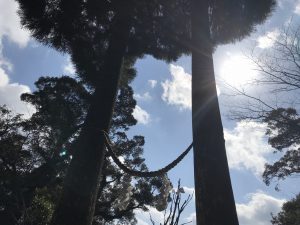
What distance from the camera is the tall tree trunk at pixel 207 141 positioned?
3.83 metres

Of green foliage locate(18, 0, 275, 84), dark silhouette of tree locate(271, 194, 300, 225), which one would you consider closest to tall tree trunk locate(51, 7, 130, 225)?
green foliage locate(18, 0, 275, 84)

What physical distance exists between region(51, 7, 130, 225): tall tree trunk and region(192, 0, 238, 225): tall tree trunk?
237 centimetres

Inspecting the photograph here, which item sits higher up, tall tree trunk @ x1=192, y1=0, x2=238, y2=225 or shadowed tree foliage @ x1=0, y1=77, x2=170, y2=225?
shadowed tree foliage @ x1=0, y1=77, x2=170, y2=225

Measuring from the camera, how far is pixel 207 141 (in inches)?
176

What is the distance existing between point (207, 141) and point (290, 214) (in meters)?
16.9

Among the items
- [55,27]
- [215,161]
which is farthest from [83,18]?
[215,161]

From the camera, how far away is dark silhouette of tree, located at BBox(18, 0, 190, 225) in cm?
593

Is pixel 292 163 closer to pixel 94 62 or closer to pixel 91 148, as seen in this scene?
pixel 94 62

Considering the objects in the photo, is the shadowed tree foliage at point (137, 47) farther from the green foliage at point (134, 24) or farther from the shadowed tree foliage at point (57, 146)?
the shadowed tree foliage at point (57, 146)

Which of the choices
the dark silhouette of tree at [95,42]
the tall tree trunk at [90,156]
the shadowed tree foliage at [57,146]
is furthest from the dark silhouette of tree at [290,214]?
the tall tree trunk at [90,156]

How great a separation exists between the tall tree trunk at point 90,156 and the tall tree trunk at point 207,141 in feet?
7.78

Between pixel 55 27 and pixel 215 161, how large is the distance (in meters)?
6.88

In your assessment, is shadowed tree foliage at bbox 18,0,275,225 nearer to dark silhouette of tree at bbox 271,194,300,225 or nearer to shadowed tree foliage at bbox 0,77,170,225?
shadowed tree foliage at bbox 0,77,170,225

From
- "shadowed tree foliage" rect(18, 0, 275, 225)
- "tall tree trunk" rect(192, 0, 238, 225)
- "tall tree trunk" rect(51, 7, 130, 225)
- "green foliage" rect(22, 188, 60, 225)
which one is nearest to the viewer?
"tall tree trunk" rect(192, 0, 238, 225)
